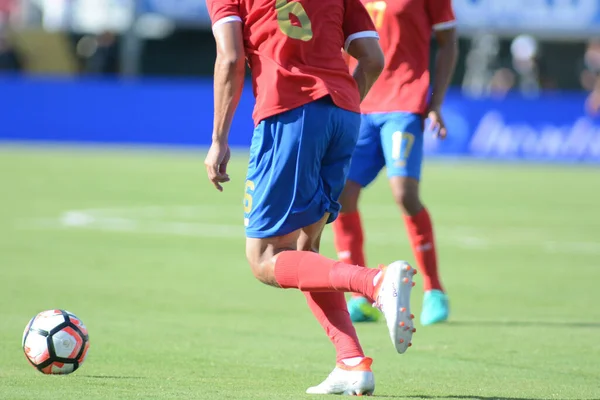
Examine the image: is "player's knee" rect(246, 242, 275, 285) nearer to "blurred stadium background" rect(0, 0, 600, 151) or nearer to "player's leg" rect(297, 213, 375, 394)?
"player's leg" rect(297, 213, 375, 394)

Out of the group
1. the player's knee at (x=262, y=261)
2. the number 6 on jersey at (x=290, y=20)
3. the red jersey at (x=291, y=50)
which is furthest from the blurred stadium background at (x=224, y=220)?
the number 6 on jersey at (x=290, y=20)

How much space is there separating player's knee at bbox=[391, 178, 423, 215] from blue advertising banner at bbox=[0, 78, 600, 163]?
716 inches

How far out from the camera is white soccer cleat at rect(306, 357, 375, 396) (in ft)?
18.7

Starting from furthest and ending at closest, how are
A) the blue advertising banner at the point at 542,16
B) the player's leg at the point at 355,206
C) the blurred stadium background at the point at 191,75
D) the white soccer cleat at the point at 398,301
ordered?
the blue advertising banner at the point at 542,16
the blurred stadium background at the point at 191,75
the player's leg at the point at 355,206
the white soccer cleat at the point at 398,301

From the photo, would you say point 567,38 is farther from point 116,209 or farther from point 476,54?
point 116,209

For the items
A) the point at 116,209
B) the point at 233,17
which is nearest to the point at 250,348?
the point at 233,17

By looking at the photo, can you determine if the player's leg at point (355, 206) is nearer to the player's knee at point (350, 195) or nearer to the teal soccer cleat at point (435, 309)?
the player's knee at point (350, 195)

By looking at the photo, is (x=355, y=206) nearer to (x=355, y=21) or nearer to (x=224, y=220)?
(x=355, y=21)

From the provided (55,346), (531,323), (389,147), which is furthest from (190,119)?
(55,346)

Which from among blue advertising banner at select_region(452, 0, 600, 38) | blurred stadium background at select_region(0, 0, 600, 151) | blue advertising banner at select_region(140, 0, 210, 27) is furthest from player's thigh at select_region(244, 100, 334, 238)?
blue advertising banner at select_region(452, 0, 600, 38)

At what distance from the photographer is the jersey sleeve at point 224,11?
5758mm

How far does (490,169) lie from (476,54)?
435 inches

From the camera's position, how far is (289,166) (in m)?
5.68

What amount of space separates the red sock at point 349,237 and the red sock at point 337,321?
2.66m
